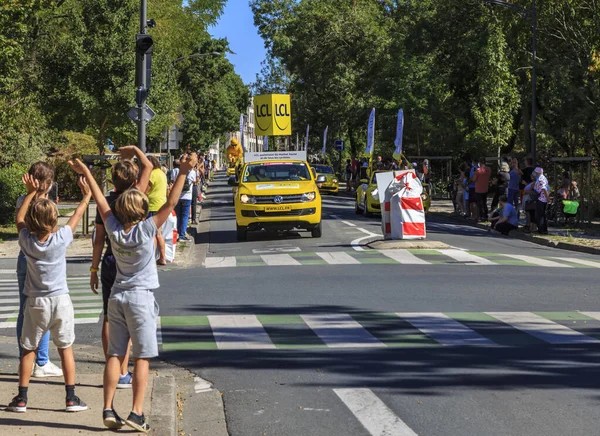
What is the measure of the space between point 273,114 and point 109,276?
38722mm

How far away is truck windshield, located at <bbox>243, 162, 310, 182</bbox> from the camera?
23.9 metres

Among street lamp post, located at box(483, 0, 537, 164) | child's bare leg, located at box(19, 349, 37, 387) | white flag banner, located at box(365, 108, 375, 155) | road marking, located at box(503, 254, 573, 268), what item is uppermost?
street lamp post, located at box(483, 0, 537, 164)

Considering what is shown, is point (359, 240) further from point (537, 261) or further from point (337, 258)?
point (537, 261)

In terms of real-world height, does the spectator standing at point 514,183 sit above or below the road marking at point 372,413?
above

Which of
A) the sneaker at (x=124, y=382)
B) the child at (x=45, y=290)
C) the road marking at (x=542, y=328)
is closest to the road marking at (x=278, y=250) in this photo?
the road marking at (x=542, y=328)

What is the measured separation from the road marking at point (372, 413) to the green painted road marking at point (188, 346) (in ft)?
7.79

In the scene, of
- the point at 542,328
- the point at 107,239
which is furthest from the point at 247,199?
the point at 107,239

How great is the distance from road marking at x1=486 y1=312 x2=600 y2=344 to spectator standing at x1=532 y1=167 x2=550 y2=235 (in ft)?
44.7

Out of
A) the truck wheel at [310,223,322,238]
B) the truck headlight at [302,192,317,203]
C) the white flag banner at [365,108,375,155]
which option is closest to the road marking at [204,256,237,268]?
the truck headlight at [302,192,317,203]

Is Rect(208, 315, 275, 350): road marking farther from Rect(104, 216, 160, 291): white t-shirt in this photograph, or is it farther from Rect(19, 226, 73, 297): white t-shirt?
→ Rect(104, 216, 160, 291): white t-shirt

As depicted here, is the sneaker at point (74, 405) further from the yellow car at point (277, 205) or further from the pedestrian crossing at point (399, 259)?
the yellow car at point (277, 205)

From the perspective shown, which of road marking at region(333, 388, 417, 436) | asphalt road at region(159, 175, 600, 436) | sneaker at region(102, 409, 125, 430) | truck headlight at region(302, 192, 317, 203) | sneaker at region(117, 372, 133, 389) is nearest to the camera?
sneaker at region(102, 409, 125, 430)

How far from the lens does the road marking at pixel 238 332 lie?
9898mm

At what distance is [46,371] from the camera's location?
799 cm
